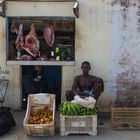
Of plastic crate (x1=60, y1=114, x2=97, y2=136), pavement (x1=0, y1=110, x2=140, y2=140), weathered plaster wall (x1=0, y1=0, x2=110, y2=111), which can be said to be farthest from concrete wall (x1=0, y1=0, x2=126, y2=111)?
plastic crate (x1=60, y1=114, x2=97, y2=136)

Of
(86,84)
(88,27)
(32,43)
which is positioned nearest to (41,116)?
(86,84)

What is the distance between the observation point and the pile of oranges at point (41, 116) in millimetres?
9047

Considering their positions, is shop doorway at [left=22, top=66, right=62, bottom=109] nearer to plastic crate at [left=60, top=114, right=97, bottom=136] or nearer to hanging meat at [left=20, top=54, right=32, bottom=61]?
hanging meat at [left=20, top=54, right=32, bottom=61]

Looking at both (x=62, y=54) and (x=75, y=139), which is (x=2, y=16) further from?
(x=75, y=139)

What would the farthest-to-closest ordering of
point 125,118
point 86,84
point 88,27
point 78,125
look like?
point 88,27 → point 86,84 → point 125,118 → point 78,125

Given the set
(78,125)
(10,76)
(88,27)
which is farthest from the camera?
(10,76)

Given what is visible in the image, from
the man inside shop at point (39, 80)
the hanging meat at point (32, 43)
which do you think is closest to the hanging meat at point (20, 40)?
the hanging meat at point (32, 43)

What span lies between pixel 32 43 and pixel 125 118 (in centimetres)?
298

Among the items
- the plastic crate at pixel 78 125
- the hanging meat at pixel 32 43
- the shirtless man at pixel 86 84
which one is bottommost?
the plastic crate at pixel 78 125

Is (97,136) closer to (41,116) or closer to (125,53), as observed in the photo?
(41,116)

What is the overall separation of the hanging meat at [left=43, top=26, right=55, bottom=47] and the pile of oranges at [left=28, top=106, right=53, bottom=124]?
6.60 ft

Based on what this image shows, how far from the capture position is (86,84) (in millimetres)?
10289

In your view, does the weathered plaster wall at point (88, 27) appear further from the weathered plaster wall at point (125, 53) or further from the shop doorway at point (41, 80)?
the shop doorway at point (41, 80)

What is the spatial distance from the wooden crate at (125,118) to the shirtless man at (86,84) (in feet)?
2.26
